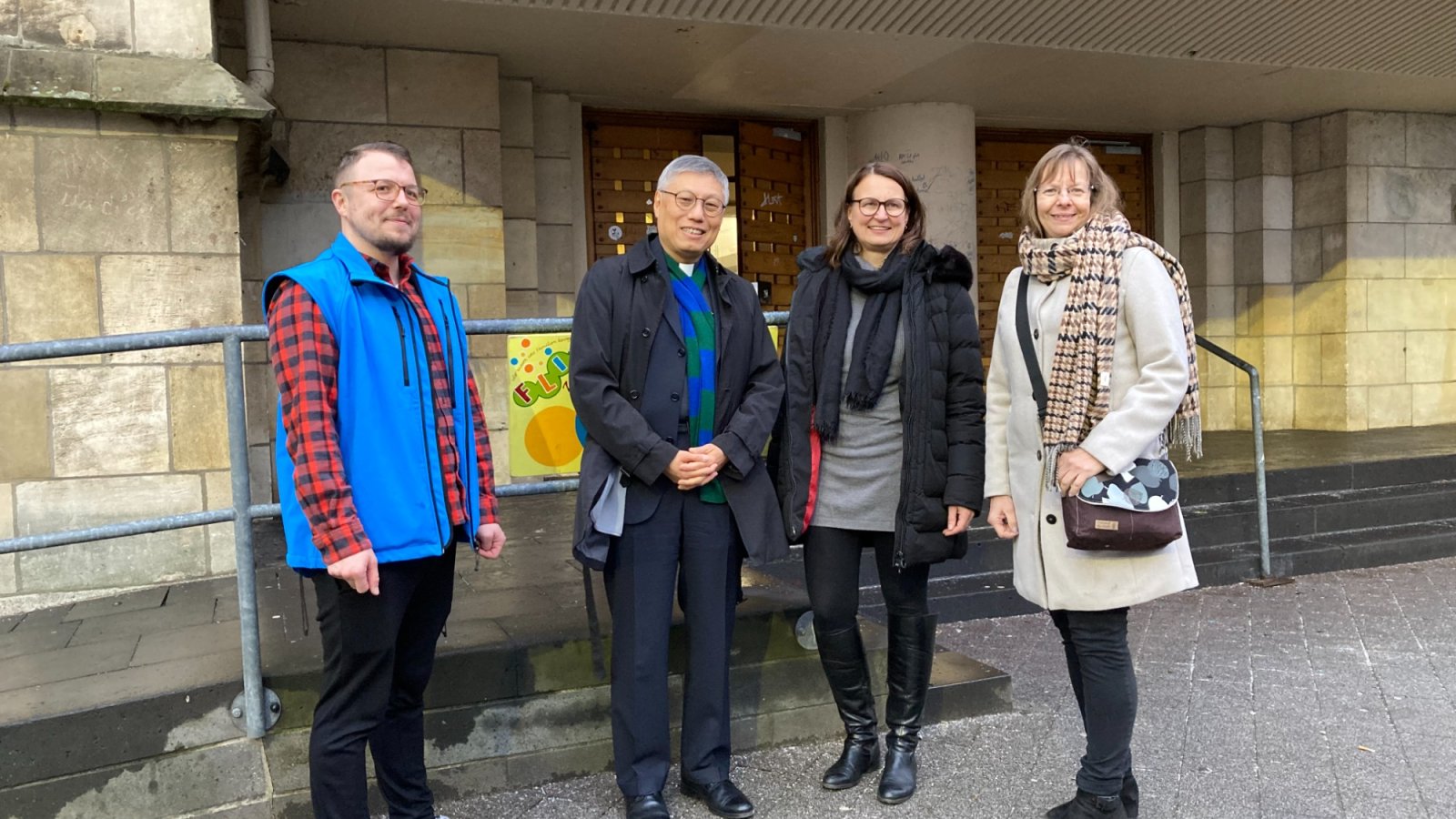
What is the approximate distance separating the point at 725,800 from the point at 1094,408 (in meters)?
1.49

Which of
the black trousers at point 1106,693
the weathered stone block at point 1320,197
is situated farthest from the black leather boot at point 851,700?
the weathered stone block at point 1320,197

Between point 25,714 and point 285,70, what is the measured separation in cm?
527

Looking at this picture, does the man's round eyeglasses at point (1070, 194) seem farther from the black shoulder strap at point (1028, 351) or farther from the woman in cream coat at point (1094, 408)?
the black shoulder strap at point (1028, 351)

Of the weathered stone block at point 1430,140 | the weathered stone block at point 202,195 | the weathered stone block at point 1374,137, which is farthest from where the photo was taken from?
the weathered stone block at point 1430,140

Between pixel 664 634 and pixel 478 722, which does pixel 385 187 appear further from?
pixel 478 722

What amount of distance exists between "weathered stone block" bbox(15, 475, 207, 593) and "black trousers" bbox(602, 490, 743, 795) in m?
2.46

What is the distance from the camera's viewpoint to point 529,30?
6922 mm

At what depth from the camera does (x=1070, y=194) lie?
9.24 feet

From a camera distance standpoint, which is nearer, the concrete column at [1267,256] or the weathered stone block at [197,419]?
the weathered stone block at [197,419]

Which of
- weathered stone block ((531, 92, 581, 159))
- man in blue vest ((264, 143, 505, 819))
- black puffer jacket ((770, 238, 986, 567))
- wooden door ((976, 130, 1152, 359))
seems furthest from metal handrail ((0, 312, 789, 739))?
wooden door ((976, 130, 1152, 359))

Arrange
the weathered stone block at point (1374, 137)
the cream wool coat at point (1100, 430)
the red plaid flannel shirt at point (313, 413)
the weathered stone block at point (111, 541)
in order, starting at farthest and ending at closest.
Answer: the weathered stone block at point (1374, 137) → the weathered stone block at point (111, 541) → the cream wool coat at point (1100, 430) → the red plaid flannel shirt at point (313, 413)

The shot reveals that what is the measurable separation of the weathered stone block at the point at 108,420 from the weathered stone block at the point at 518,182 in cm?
384

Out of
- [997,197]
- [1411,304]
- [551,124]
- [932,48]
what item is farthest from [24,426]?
[1411,304]

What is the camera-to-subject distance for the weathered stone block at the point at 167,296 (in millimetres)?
4453
